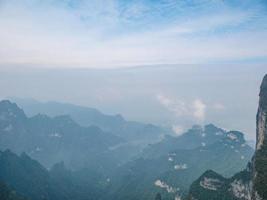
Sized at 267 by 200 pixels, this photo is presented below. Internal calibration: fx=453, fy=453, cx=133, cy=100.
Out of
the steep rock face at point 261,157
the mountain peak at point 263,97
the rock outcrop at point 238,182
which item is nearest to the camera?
the steep rock face at point 261,157

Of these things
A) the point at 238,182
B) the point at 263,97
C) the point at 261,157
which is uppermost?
the point at 263,97

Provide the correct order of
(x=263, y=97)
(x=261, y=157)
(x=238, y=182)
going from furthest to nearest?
(x=238, y=182) → (x=263, y=97) → (x=261, y=157)

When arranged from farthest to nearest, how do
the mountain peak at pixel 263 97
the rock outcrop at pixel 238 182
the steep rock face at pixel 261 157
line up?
the mountain peak at pixel 263 97 → the rock outcrop at pixel 238 182 → the steep rock face at pixel 261 157

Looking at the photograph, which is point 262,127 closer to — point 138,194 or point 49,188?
point 138,194

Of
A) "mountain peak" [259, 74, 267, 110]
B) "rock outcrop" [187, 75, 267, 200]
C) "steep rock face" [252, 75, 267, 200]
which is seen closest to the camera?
"steep rock face" [252, 75, 267, 200]

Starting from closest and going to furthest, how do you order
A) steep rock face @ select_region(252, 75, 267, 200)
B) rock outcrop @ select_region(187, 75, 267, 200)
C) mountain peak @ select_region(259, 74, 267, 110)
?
steep rock face @ select_region(252, 75, 267, 200), rock outcrop @ select_region(187, 75, 267, 200), mountain peak @ select_region(259, 74, 267, 110)

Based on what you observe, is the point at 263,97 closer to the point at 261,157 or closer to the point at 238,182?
the point at 238,182

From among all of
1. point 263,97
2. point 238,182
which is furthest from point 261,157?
point 238,182

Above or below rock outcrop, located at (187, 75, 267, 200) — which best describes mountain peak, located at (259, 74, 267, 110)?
above

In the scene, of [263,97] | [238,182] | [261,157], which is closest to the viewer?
[261,157]
